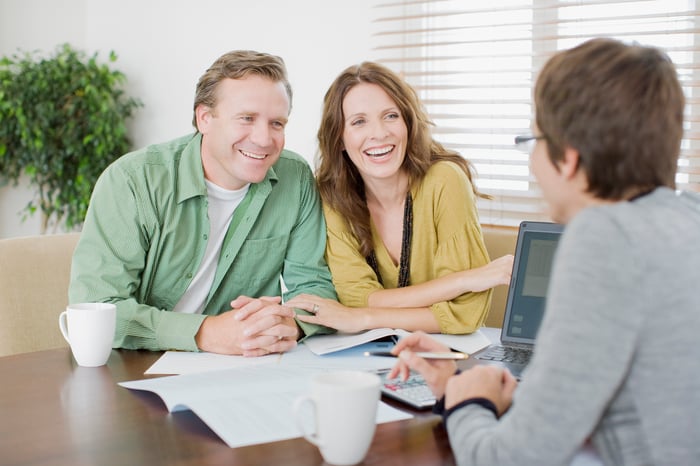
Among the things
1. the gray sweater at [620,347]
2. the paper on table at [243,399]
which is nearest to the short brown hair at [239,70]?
the paper on table at [243,399]

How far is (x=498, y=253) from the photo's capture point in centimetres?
201

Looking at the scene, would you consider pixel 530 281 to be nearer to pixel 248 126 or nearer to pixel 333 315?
pixel 333 315

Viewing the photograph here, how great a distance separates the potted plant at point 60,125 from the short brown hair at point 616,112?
3.31 m

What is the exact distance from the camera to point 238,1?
3.59 meters

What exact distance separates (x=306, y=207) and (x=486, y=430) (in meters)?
1.13

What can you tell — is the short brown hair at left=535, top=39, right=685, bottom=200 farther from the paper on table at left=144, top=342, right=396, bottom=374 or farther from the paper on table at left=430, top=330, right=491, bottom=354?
the paper on table at left=430, top=330, right=491, bottom=354

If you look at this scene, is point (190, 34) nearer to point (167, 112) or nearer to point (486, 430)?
point (167, 112)

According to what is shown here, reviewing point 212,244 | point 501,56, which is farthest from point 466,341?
point 501,56

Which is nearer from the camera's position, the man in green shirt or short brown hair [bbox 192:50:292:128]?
the man in green shirt

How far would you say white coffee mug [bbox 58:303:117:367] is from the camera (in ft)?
4.31

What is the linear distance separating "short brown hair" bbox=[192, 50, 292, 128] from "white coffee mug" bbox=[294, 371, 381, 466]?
1.04 metres

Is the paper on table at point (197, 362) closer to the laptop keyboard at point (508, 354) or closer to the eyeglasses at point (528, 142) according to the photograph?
the laptop keyboard at point (508, 354)

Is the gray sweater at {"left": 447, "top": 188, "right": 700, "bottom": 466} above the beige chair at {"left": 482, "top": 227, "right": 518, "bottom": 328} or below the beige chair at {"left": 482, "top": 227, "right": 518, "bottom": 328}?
above

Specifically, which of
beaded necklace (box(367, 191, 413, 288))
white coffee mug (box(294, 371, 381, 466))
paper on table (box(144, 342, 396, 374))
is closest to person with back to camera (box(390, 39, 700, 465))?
white coffee mug (box(294, 371, 381, 466))
